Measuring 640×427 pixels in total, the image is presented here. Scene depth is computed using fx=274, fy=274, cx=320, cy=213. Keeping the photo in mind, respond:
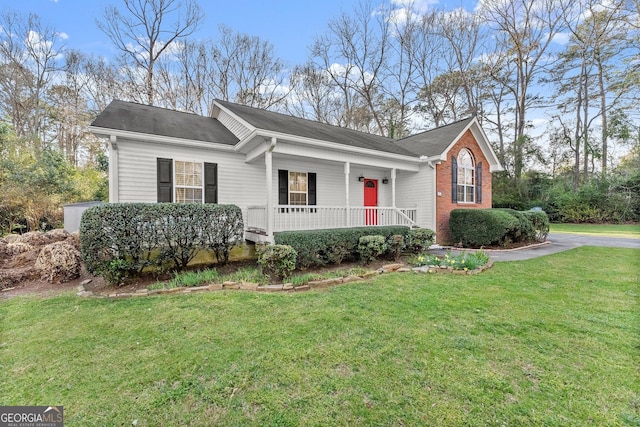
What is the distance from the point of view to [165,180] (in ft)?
25.1

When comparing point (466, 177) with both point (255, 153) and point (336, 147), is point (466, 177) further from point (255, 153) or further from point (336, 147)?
point (255, 153)

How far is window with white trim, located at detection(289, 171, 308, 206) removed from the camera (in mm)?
9891

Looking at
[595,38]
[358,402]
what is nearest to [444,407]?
[358,402]

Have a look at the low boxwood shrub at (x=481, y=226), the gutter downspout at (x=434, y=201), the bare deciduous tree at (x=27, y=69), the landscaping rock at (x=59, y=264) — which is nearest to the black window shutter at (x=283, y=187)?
the landscaping rock at (x=59, y=264)

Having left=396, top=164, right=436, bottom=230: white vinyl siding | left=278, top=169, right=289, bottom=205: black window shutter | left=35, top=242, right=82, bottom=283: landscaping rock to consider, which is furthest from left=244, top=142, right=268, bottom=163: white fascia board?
left=396, top=164, right=436, bottom=230: white vinyl siding

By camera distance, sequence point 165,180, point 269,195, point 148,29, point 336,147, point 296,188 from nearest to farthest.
Answer: point 269,195 < point 165,180 < point 336,147 < point 296,188 < point 148,29

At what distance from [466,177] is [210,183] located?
1060 centimetres

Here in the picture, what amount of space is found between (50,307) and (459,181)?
13148 mm

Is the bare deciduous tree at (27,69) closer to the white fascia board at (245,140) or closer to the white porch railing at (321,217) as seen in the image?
the white fascia board at (245,140)

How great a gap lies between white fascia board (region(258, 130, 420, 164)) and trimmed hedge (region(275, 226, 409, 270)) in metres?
2.60

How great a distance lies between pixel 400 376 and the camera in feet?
8.40

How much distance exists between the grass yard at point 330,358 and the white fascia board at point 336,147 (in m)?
4.27

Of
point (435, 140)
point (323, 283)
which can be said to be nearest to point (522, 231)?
point (435, 140)

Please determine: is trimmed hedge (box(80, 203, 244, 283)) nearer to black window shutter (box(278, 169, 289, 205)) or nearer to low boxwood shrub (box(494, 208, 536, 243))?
black window shutter (box(278, 169, 289, 205))
